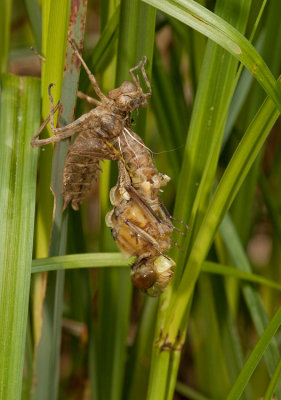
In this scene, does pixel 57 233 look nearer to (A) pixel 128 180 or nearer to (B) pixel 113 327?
(A) pixel 128 180

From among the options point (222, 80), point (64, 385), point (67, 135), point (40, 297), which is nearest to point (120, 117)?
point (67, 135)

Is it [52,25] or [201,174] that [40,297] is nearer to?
[201,174]

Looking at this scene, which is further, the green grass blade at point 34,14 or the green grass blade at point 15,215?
the green grass blade at point 34,14

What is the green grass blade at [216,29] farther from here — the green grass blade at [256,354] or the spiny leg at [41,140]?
the green grass blade at [256,354]

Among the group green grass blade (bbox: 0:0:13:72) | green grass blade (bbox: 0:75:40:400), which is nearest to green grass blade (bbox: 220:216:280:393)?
green grass blade (bbox: 0:75:40:400)

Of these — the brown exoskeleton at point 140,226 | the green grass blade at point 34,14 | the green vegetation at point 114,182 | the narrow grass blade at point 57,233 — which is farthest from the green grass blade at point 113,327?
the green grass blade at point 34,14
